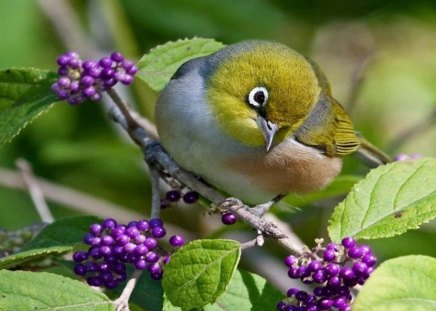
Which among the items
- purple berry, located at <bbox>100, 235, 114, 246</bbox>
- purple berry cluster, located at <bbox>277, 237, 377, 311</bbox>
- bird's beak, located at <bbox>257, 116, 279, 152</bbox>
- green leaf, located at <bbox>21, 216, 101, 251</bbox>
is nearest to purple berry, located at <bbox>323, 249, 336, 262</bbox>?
purple berry cluster, located at <bbox>277, 237, 377, 311</bbox>

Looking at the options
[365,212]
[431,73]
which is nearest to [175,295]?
[365,212]

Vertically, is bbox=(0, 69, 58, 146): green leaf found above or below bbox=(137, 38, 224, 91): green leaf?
below

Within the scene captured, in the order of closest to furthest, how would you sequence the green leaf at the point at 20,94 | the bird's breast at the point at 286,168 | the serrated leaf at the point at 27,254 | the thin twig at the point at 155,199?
the serrated leaf at the point at 27,254
the thin twig at the point at 155,199
the green leaf at the point at 20,94
the bird's breast at the point at 286,168

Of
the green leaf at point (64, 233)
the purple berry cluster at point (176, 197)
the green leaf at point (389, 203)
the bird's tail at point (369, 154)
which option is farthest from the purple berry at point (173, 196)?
the bird's tail at point (369, 154)

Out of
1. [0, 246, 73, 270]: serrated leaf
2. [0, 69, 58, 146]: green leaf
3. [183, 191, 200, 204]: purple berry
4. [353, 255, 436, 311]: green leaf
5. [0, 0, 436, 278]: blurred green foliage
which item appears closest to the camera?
[353, 255, 436, 311]: green leaf

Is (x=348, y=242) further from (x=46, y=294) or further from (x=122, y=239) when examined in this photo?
(x=46, y=294)

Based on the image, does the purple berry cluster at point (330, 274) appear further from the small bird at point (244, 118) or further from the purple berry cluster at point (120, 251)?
the small bird at point (244, 118)

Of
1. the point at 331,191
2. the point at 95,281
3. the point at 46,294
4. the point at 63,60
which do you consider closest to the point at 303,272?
the point at 95,281

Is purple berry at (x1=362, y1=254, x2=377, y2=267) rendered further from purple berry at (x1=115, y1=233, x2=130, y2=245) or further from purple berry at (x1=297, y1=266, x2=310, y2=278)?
purple berry at (x1=115, y1=233, x2=130, y2=245)
